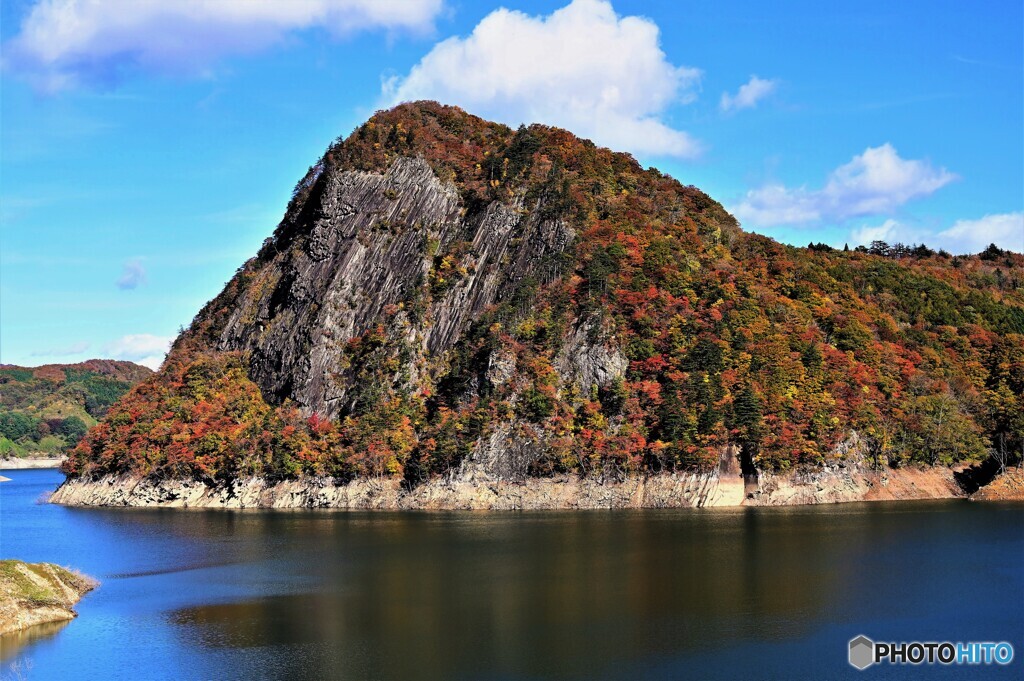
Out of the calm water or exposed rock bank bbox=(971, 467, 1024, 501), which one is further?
exposed rock bank bbox=(971, 467, 1024, 501)

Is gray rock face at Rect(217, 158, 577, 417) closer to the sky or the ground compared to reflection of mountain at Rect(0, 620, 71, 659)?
closer to the sky

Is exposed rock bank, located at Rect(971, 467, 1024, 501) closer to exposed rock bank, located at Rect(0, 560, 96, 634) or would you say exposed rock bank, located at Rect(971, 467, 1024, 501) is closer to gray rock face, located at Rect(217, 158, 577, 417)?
gray rock face, located at Rect(217, 158, 577, 417)

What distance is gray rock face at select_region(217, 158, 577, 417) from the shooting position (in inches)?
5246

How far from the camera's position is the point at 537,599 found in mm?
59781

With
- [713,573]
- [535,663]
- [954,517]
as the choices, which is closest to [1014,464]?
[954,517]

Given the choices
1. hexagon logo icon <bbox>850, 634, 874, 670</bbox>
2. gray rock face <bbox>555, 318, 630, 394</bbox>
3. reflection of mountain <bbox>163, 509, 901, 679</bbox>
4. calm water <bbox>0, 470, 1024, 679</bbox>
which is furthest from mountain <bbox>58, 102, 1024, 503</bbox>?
hexagon logo icon <bbox>850, 634, 874, 670</bbox>

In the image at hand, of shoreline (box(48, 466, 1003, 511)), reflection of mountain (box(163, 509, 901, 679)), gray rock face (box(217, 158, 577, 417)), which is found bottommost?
reflection of mountain (box(163, 509, 901, 679))

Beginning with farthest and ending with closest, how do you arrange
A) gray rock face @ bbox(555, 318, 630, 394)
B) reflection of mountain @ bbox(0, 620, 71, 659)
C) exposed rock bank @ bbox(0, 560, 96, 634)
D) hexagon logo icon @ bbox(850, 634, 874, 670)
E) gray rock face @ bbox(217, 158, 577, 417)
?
gray rock face @ bbox(217, 158, 577, 417)
gray rock face @ bbox(555, 318, 630, 394)
exposed rock bank @ bbox(0, 560, 96, 634)
reflection of mountain @ bbox(0, 620, 71, 659)
hexagon logo icon @ bbox(850, 634, 874, 670)

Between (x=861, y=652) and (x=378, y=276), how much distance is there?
103 metres

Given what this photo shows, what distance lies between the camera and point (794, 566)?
6744 cm

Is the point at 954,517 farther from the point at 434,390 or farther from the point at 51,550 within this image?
the point at 51,550

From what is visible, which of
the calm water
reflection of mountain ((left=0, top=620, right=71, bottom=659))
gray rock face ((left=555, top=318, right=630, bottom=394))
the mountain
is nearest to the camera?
the calm water

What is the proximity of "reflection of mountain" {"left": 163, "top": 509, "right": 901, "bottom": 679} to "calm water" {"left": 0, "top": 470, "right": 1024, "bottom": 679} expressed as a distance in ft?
0.63

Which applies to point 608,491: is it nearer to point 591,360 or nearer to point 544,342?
point 591,360
